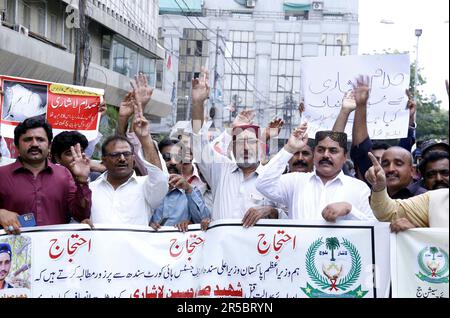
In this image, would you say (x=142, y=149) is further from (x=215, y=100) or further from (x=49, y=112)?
(x=215, y=100)

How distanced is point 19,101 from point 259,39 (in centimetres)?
209

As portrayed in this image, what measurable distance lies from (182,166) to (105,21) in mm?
5105

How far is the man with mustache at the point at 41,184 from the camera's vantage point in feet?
18.0

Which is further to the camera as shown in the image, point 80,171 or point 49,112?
point 49,112

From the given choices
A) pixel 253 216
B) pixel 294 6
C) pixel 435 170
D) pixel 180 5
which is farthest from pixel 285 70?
pixel 253 216

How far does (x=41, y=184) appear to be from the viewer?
18.2ft

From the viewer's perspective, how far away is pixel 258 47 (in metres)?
7.41

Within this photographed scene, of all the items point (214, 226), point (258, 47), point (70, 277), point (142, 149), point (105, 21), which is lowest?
point (70, 277)

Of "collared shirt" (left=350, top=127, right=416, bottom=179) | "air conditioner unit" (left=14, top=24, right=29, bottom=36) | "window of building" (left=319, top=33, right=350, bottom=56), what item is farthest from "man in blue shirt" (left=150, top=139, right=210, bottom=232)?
"air conditioner unit" (left=14, top=24, right=29, bottom=36)

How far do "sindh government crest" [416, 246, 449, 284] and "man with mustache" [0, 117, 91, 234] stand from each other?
2.10 meters

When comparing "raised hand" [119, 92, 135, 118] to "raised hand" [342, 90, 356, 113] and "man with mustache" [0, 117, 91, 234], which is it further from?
"raised hand" [342, 90, 356, 113]

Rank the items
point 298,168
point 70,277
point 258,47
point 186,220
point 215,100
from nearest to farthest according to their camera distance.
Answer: point 70,277
point 186,220
point 298,168
point 258,47
point 215,100

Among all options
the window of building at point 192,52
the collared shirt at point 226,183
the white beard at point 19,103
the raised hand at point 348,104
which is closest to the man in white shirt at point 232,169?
the collared shirt at point 226,183

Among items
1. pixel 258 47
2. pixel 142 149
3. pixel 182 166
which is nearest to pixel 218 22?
pixel 258 47
